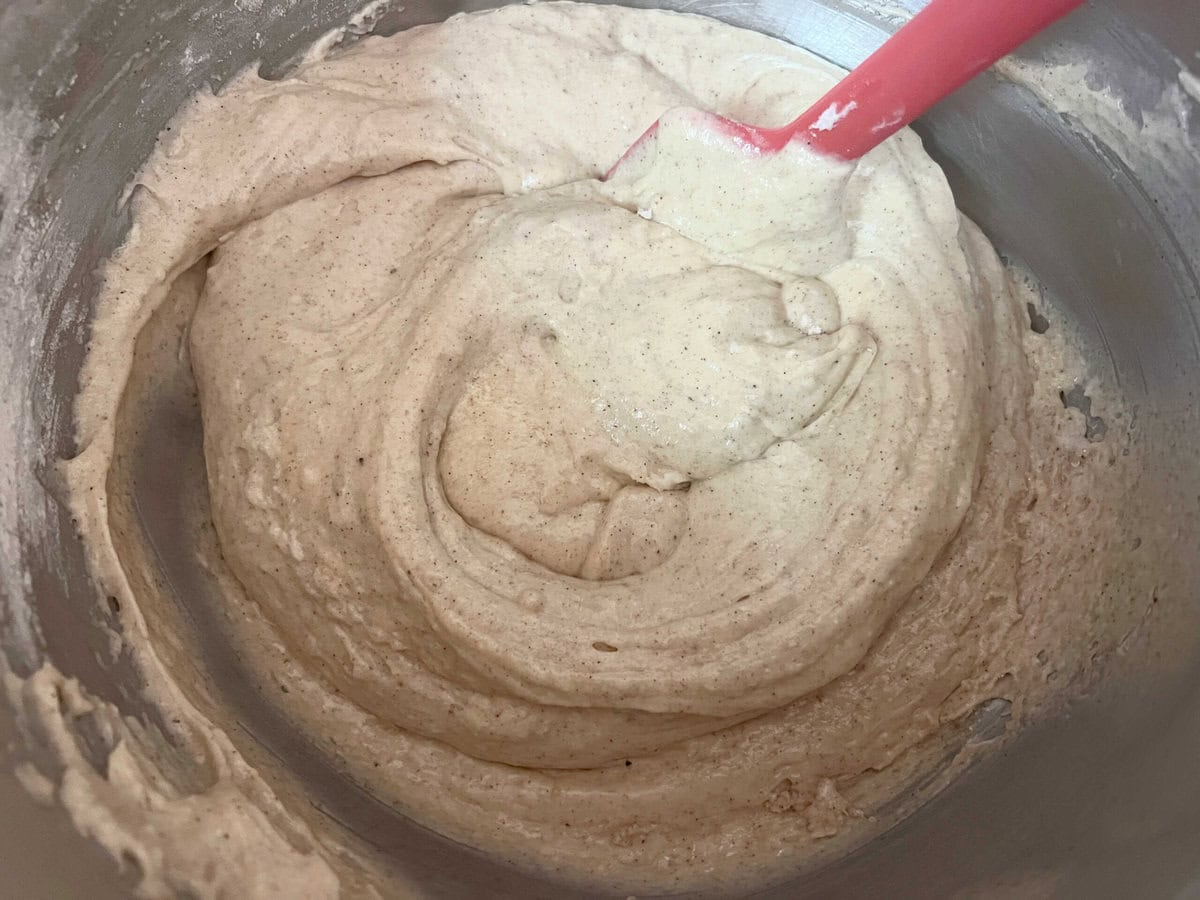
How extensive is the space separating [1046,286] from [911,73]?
0.99 metres

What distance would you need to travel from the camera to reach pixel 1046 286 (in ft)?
7.39

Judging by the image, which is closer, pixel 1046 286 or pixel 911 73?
pixel 911 73

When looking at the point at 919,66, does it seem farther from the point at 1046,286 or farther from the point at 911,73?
the point at 1046,286

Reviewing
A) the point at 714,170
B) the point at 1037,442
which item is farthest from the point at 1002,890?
the point at 714,170

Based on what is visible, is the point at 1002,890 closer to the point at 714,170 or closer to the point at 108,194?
the point at 714,170

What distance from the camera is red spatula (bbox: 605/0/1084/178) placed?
4.55 ft

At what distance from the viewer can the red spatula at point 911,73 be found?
1386mm

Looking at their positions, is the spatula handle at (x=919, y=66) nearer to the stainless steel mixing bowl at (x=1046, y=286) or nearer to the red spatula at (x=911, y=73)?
the red spatula at (x=911, y=73)

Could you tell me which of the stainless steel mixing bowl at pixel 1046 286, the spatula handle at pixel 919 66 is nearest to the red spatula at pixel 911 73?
the spatula handle at pixel 919 66

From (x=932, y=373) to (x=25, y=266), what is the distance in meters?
2.18

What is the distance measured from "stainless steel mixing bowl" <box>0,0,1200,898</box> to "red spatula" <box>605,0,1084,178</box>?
2.37ft

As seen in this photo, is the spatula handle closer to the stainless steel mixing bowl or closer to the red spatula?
the red spatula

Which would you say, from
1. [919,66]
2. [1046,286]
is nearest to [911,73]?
[919,66]

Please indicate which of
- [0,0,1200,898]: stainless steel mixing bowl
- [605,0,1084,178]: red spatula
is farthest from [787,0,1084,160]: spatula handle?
[0,0,1200,898]: stainless steel mixing bowl
